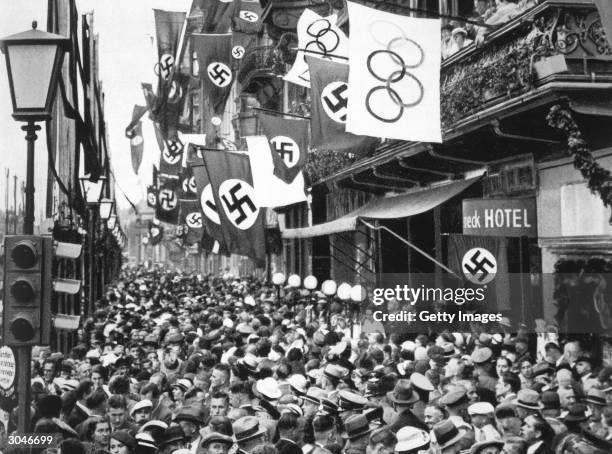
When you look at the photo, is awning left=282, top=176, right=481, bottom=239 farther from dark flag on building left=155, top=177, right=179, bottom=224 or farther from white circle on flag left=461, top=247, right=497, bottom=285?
dark flag on building left=155, top=177, right=179, bottom=224

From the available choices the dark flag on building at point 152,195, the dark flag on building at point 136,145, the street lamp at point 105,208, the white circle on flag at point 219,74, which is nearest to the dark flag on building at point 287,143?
the street lamp at point 105,208

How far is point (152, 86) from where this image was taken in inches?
1618

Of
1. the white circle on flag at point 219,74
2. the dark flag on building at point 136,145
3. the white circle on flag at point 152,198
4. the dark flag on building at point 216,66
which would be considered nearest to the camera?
the dark flag on building at point 216,66

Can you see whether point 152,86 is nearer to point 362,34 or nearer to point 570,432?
point 362,34

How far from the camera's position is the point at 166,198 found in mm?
35156

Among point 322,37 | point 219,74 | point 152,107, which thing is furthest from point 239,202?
point 152,107

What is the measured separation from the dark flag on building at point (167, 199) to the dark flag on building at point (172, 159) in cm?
37

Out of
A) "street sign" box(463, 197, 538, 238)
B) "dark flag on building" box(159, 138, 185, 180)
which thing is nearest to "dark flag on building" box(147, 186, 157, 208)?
"dark flag on building" box(159, 138, 185, 180)

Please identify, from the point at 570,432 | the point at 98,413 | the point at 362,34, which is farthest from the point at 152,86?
the point at 570,432

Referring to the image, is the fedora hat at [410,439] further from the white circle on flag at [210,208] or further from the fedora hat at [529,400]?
the white circle on flag at [210,208]

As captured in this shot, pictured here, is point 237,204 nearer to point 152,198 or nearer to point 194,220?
point 194,220

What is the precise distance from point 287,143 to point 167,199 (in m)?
18.9

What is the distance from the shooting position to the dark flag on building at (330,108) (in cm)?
1388

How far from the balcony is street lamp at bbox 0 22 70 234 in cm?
650
